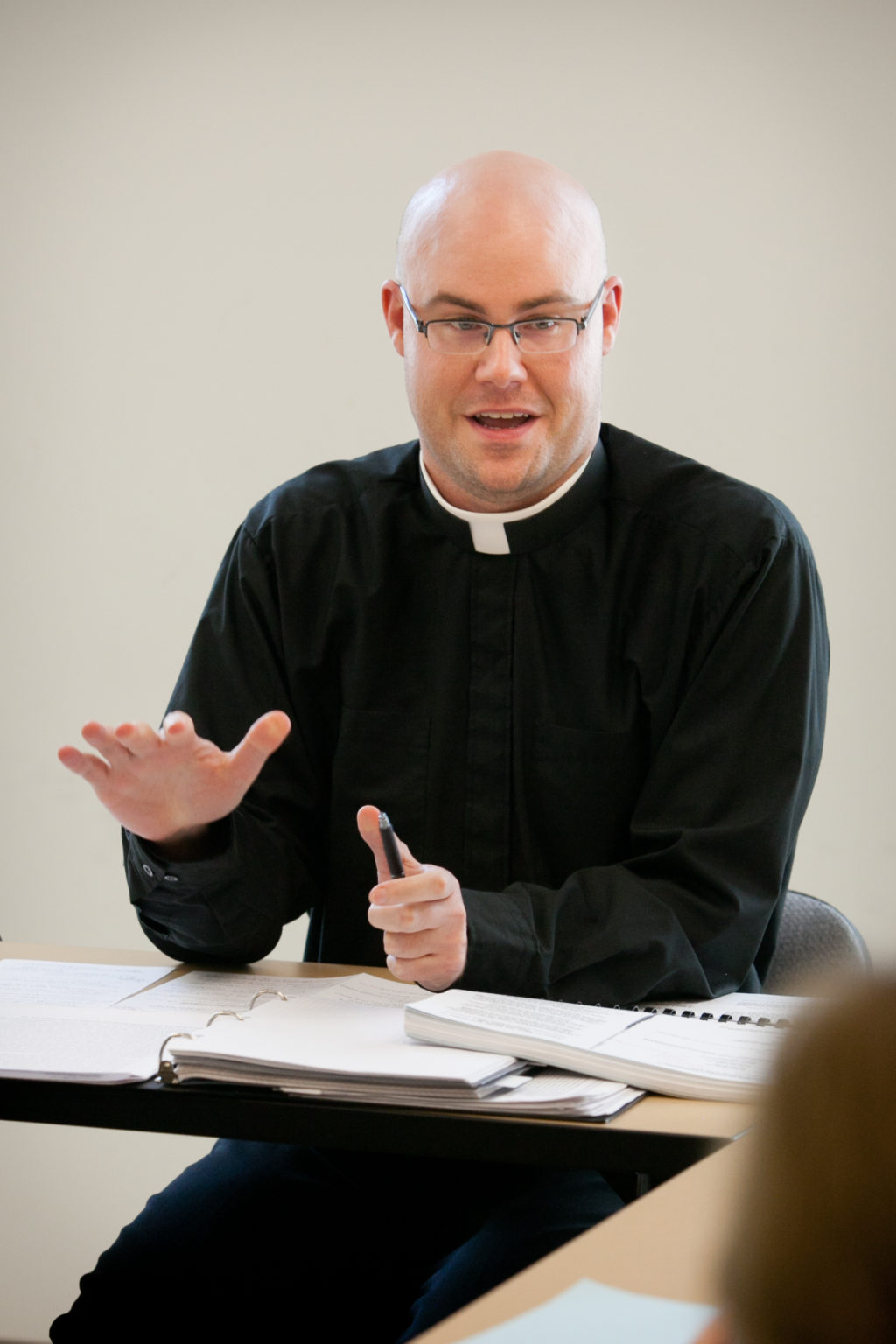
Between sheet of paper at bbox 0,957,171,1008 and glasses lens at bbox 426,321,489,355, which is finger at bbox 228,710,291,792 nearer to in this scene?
sheet of paper at bbox 0,957,171,1008

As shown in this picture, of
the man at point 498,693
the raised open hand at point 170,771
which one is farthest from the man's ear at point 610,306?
the raised open hand at point 170,771

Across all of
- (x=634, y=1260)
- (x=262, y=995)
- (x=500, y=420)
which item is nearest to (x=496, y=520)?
(x=500, y=420)

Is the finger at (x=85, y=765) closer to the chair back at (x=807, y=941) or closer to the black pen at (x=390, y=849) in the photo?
the black pen at (x=390, y=849)

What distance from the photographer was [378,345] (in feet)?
10.2

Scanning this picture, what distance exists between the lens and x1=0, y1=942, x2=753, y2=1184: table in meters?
1.12

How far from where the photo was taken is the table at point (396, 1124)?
112 centimetres

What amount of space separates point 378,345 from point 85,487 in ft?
2.47

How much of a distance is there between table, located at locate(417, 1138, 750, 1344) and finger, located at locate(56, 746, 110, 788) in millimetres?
769

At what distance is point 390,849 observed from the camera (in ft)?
4.59

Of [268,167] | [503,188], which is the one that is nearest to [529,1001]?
[503,188]

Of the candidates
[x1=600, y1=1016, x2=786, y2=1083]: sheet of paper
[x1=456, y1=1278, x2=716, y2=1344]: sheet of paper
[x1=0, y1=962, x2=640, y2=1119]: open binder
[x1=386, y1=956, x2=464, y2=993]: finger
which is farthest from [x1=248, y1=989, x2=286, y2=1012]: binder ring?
[x1=456, y1=1278, x2=716, y2=1344]: sheet of paper

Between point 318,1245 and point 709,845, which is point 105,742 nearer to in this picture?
point 318,1245

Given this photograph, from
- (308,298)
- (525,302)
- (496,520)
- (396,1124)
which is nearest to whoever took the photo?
(396,1124)

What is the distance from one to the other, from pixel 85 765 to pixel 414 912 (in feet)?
1.22
